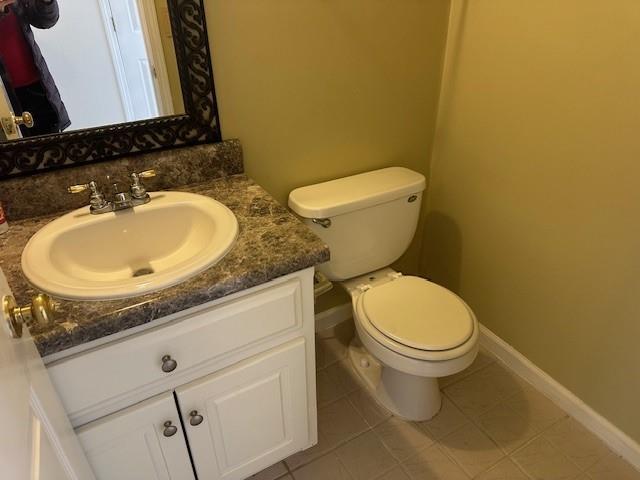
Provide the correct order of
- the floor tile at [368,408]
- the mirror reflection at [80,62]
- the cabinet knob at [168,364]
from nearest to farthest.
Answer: the cabinet knob at [168,364] → the mirror reflection at [80,62] → the floor tile at [368,408]

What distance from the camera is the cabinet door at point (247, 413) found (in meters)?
1.05

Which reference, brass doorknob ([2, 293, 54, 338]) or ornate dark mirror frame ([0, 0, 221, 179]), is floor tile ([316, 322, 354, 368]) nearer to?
ornate dark mirror frame ([0, 0, 221, 179])

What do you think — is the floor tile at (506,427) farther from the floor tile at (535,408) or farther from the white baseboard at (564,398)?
the white baseboard at (564,398)

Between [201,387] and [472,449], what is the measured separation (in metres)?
0.95

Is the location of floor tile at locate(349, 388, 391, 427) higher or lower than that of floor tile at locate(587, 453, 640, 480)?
lower

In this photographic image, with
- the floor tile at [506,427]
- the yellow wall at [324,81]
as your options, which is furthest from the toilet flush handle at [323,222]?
the floor tile at [506,427]

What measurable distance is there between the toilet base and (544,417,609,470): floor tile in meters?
0.38

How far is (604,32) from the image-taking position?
1126 mm

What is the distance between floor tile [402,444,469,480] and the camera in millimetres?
1382

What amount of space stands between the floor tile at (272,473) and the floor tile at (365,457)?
18 centimetres

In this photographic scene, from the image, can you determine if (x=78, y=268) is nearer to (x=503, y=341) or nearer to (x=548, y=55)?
(x=548, y=55)

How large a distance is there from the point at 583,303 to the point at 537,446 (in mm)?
494

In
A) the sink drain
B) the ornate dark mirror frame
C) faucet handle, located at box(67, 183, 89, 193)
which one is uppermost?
the ornate dark mirror frame

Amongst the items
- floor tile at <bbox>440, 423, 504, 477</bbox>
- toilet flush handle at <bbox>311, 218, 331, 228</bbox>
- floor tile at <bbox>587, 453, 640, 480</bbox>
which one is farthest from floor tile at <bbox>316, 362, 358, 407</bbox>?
floor tile at <bbox>587, 453, 640, 480</bbox>
